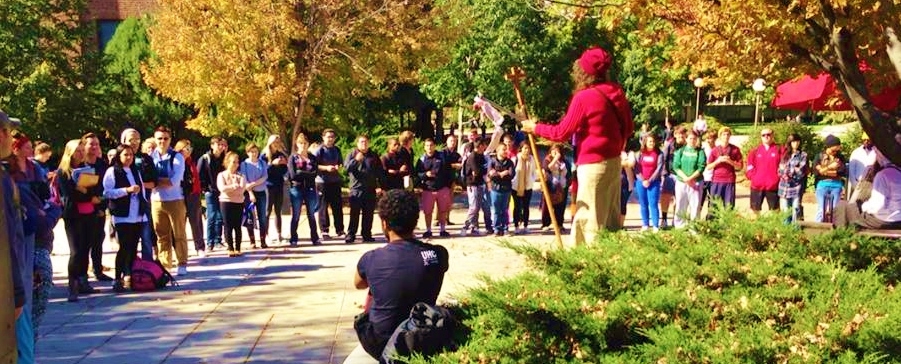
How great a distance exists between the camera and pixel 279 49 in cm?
1881

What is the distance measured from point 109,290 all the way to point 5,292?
7.85 m

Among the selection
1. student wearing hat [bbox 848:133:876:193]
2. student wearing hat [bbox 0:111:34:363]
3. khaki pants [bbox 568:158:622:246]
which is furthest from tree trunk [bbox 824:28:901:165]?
student wearing hat [bbox 848:133:876:193]

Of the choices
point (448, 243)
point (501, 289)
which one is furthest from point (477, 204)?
point (501, 289)

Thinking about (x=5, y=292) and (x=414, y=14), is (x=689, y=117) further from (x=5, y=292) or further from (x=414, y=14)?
(x=5, y=292)

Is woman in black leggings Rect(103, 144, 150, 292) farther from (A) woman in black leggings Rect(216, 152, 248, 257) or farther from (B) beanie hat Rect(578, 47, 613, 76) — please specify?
(B) beanie hat Rect(578, 47, 613, 76)

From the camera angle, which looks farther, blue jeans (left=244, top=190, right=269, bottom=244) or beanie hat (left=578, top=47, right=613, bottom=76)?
blue jeans (left=244, top=190, right=269, bottom=244)

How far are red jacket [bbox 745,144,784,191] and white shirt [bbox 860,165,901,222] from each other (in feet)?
22.1

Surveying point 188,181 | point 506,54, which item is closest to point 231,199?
point 188,181

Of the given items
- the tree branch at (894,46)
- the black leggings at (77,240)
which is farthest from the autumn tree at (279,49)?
the tree branch at (894,46)

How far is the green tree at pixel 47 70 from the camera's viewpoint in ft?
71.9

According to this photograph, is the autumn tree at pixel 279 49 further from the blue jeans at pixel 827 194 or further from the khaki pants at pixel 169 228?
the blue jeans at pixel 827 194

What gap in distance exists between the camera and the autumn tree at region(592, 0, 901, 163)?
5648mm

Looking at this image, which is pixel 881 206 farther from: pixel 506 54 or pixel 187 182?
pixel 506 54

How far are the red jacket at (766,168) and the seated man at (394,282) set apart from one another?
10.7 m
